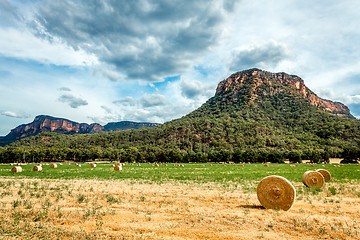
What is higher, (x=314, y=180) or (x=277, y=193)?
(x=277, y=193)

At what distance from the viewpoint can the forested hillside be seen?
3647 inches

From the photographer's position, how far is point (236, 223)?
8484mm

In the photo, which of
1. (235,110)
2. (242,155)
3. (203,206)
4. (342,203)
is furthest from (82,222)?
(235,110)

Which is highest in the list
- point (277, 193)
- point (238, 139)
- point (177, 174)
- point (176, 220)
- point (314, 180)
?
point (238, 139)

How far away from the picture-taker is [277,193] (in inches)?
432

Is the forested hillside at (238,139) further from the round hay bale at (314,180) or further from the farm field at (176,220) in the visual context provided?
the farm field at (176,220)

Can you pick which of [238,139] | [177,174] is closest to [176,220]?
[177,174]

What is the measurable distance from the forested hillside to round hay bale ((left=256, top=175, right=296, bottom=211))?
81.6 metres

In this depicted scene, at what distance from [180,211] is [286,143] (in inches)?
4572

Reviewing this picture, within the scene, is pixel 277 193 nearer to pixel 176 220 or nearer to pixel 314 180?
pixel 176 220

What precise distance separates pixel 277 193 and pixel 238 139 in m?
110

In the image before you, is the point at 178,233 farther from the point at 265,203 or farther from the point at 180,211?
the point at 265,203

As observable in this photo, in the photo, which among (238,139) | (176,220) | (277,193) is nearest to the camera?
(176,220)

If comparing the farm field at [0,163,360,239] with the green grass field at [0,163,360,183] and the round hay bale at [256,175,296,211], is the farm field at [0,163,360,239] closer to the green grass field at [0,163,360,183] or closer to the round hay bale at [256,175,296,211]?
the round hay bale at [256,175,296,211]
